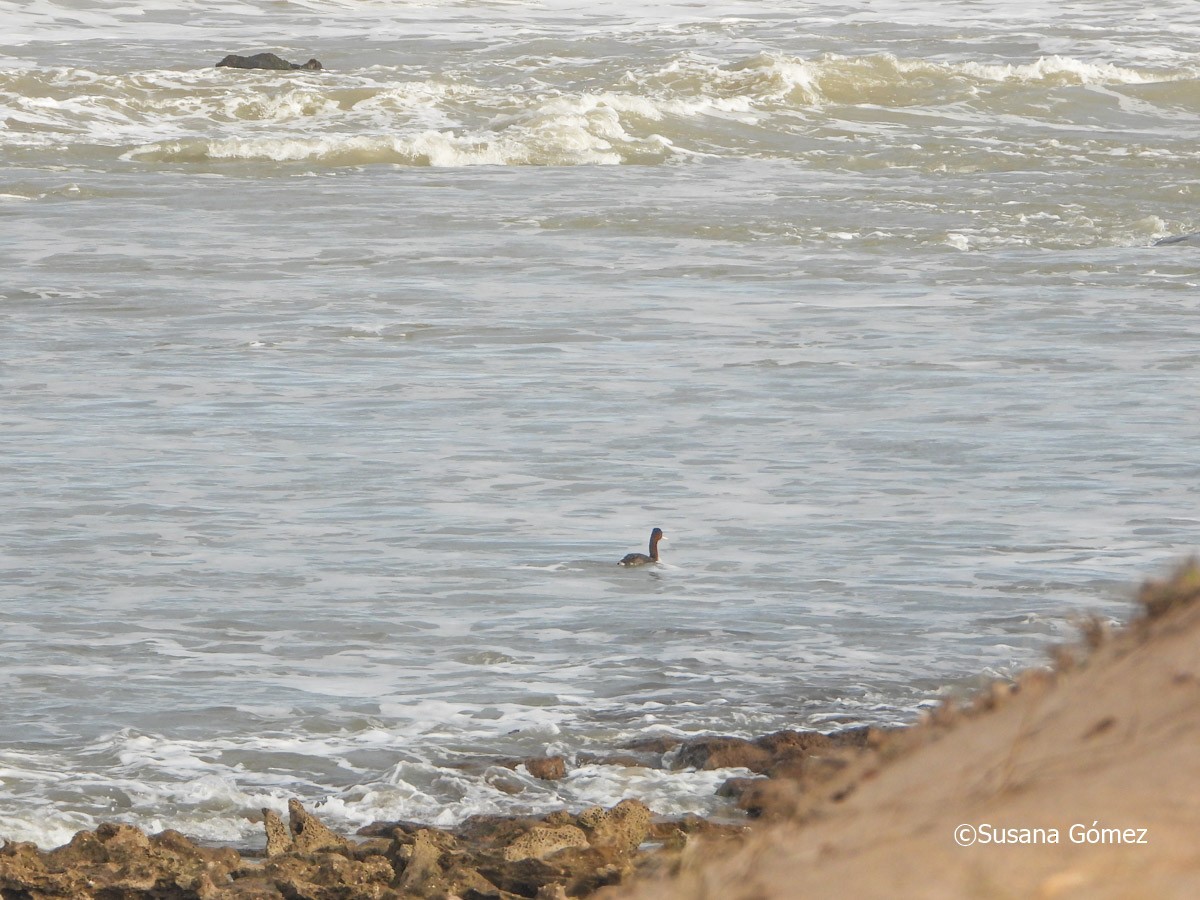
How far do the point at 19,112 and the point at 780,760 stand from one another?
26.1 m

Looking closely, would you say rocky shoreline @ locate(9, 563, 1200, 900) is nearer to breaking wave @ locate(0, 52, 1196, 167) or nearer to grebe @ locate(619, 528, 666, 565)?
grebe @ locate(619, 528, 666, 565)

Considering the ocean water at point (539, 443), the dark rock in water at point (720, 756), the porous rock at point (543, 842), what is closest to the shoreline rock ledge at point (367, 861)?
the porous rock at point (543, 842)

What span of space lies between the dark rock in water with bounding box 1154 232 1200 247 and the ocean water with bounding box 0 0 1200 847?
37 cm

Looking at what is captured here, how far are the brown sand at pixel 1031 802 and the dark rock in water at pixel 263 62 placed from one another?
33.7 meters

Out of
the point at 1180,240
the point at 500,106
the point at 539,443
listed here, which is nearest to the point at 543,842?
the point at 539,443

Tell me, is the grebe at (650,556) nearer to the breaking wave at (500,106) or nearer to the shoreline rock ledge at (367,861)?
the shoreline rock ledge at (367,861)

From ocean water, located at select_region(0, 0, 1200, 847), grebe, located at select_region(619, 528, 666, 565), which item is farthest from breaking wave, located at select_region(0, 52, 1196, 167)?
grebe, located at select_region(619, 528, 666, 565)

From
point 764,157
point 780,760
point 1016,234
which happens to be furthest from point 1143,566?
point 764,157

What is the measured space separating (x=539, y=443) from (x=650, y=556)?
255 cm

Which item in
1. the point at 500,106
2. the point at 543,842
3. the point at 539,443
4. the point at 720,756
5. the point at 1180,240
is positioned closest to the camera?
the point at 543,842

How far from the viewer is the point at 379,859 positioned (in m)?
5.11

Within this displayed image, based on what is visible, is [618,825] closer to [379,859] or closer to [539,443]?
[379,859]

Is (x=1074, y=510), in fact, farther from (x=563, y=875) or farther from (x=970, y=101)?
(x=970, y=101)

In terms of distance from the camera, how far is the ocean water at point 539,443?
22.1 feet
